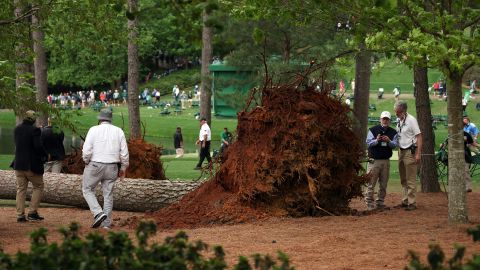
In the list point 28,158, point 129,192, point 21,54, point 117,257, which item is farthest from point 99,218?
point 117,257

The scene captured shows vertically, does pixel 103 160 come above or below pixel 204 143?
above

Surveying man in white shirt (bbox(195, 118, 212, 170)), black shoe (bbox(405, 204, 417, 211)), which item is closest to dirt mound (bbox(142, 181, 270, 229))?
black shoe (bbox(405, 204, 417, 211))

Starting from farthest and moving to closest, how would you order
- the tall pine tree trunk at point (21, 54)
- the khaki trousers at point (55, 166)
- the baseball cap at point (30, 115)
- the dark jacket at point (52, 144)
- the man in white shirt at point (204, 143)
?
the man in white shirt at point (204, 143) → the khaki trousers at point (55, 166) → the dark jacket at point (52, 144) → the baseball cap at point (30, 115) → the tall pine tree trunk at point (21, 54)

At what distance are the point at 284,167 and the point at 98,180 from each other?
2.63 meters

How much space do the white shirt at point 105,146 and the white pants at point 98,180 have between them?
0.09 m

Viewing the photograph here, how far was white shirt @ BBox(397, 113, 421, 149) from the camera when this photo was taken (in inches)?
630

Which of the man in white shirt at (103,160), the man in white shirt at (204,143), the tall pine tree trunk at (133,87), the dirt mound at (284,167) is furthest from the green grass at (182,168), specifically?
the man in white shirt at (103,160)

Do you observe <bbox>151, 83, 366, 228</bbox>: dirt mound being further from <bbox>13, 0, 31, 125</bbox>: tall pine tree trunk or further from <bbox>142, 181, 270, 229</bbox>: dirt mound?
<bbox>13, 0, 31, 125</bbox>: tall pine tree trunk

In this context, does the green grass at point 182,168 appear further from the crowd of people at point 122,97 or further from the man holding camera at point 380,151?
the crowd of people at point 122,97

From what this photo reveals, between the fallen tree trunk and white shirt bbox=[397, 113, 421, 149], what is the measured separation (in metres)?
3.42

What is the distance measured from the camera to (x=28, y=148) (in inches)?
597

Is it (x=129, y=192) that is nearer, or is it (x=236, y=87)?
(x=129, y=192)

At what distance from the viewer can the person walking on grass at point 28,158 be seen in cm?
1512

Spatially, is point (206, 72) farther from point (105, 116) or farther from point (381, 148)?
point (105, 116)
